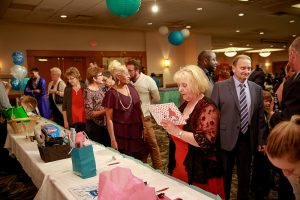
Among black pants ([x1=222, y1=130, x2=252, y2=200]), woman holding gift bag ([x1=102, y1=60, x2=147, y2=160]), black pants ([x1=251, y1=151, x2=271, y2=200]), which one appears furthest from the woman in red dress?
black pants ([x1=251, y1=151, x2=271, y2=200])

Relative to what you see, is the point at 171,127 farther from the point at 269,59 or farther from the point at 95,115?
the point at 269,59

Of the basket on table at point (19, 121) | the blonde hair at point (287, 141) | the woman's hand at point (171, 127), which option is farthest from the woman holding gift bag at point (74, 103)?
the blonde hair at point (287, 141)

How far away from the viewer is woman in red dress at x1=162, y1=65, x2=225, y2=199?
1.74 m

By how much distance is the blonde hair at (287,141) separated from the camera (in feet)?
3.33

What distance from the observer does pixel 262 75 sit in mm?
3990

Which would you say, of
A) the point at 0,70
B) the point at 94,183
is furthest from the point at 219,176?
the point at 0,70

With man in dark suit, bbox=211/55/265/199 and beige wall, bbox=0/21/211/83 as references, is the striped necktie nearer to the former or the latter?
man in dark suit, bbox=211/55/265/199

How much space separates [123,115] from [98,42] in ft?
24.7

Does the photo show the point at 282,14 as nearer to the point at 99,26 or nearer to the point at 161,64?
the point at 161,64

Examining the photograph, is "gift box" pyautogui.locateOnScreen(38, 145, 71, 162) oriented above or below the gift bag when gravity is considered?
below

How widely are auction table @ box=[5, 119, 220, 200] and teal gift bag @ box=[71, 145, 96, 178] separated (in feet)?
0.11

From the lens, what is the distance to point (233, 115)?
2.53 m

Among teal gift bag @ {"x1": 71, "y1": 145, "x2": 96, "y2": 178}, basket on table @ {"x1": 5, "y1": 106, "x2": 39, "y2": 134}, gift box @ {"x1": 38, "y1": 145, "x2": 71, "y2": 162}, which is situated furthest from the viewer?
basket on table @ {"x1": 5, "y1": 106, "x2": 39, "y2": 134}

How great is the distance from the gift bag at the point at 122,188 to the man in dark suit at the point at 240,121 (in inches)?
61.3
